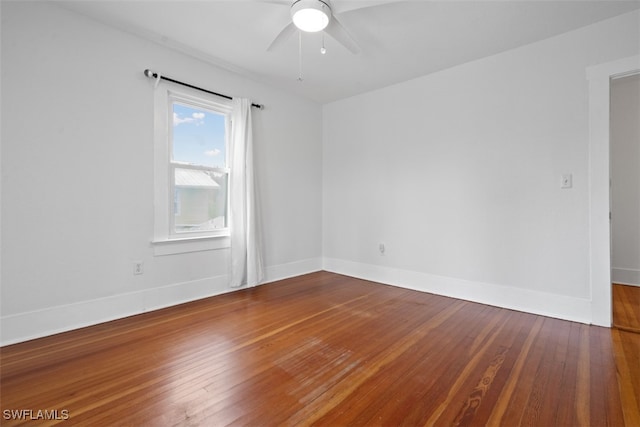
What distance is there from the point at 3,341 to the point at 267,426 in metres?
2.22

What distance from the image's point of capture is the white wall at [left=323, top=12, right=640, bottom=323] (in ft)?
8.51

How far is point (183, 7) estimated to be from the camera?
2318 millimetres

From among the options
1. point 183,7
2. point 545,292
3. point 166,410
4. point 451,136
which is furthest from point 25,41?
point 545,292

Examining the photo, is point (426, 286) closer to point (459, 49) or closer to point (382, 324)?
point (382, 324)

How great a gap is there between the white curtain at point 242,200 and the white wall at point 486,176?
61.6 inches

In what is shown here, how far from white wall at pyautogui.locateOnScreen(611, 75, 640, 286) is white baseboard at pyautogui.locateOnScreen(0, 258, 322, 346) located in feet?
16.9

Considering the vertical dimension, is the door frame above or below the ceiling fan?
below

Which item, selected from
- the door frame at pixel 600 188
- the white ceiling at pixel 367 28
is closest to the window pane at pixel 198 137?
the white ceiling at pixel 367 28

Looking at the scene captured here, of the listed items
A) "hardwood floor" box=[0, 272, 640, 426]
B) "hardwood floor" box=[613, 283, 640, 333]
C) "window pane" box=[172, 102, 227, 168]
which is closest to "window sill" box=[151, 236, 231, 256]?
"hardwood floor" box=[0, 272, 640, 426]

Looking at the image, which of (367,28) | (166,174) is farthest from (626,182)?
(166,174)

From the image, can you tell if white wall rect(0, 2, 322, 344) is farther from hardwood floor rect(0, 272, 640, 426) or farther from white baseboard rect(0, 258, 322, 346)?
hardwood floor rect(0, 272, 640, 426)

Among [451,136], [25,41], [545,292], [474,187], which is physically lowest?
[545,292]

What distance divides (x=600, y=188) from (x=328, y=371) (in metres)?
2.79

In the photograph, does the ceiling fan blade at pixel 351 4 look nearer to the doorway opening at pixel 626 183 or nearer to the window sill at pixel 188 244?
the window sill at pixel 188 244
